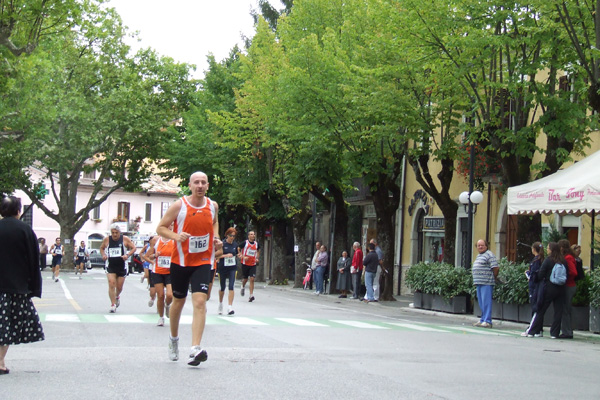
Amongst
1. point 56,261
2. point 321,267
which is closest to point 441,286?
point 321,267

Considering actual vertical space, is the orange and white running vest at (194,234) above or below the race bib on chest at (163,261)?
above

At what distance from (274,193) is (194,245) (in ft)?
116

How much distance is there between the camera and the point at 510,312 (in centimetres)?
2077

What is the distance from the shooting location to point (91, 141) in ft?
176

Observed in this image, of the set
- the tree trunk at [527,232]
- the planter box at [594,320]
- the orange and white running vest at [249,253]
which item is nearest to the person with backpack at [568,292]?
the planter box at [594,320]

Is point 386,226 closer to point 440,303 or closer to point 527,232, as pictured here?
point 440,303

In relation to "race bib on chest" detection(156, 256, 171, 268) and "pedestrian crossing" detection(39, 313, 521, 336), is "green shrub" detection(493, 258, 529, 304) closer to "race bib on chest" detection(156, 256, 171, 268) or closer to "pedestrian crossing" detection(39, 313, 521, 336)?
"pedestrian crossing" detection(39, 313, 521, 336)

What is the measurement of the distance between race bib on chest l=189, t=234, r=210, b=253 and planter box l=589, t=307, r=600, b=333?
11.0 meters

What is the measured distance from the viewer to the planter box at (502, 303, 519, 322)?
67.3 feet

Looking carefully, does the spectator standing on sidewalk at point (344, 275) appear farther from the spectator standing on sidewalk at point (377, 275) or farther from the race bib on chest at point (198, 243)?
the race bib on chest at point (198, 243)

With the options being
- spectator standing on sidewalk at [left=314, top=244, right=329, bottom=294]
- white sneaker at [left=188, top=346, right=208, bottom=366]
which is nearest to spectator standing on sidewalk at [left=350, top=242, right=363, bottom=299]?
spectator standing on sidewalk at [left=314, top=244, right=329, bottom=294]

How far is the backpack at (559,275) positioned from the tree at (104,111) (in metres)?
36.6

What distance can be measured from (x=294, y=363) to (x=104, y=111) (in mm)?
46452

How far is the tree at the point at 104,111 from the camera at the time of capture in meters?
52.6
